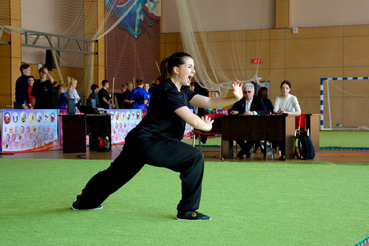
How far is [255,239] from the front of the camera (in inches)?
120

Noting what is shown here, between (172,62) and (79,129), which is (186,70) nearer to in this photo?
(172,62)

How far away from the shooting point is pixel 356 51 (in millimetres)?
19922

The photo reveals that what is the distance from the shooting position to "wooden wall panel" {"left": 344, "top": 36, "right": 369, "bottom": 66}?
65.0 feet

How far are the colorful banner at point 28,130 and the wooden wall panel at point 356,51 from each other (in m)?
13.9

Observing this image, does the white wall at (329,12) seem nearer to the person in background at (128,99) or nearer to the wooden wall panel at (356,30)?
the wooden wall panel at (356,30)

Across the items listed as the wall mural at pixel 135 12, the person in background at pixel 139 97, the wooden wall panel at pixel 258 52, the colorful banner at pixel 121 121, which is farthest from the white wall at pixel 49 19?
the wooden wall panel at pixel 258 52

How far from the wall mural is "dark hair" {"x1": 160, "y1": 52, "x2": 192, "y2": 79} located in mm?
13248

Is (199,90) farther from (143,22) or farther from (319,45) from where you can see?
(319,45)

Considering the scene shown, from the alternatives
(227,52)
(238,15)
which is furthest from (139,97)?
(238,15)

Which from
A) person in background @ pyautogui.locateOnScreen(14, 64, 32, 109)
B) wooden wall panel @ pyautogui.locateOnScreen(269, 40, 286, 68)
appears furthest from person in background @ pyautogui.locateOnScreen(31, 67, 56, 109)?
wooden wall panel @ pyautogui.locateOnScreen(269, 40, 286, 68)

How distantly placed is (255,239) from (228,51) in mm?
19294

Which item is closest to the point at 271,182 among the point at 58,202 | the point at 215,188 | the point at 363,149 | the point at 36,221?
the point at 215,188

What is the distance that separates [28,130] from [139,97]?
3.87m

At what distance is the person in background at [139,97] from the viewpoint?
516 inches
